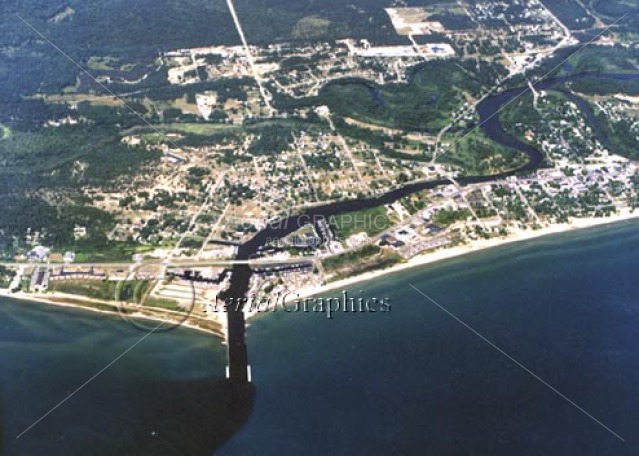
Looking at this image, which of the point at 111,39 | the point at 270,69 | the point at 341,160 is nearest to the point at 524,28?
the point at 270,69

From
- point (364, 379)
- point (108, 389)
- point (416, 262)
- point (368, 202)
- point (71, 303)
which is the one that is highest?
point (368, 202)

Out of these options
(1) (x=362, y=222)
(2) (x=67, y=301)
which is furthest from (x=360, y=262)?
(2) (x=67, y=301)

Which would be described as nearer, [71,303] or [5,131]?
[71,303]

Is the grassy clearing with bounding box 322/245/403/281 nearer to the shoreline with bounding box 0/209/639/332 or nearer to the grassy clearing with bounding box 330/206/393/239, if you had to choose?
the shoreline with bounding box 0/209/639/332

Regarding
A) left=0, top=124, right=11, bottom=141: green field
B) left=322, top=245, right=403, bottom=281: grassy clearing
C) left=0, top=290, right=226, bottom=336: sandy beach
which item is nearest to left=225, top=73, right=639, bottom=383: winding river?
left=0, top=290, right=226, bottom=336: sandy beach

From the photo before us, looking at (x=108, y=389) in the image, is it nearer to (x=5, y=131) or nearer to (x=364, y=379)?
(x=364, y=379)
